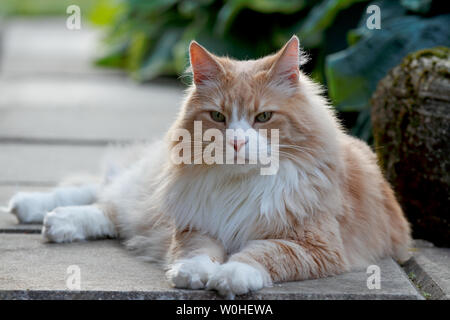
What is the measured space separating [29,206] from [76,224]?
18.3 inches

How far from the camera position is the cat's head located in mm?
2785

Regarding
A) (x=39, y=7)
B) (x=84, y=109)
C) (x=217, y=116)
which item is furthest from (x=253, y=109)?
(x=39, y=7)

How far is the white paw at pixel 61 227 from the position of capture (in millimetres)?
3328

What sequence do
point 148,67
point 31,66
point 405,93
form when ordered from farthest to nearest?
point 31,66 < point 148,67 < point 405,93

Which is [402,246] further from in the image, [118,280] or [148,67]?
[148,67]

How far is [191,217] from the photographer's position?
2984 mm

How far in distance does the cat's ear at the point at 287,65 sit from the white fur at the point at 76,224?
1.19m

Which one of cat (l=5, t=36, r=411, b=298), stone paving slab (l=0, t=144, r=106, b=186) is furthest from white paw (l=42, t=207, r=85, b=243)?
stone paving slab (l=0, t=144, r=106, b=186)

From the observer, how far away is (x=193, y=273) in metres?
2.64

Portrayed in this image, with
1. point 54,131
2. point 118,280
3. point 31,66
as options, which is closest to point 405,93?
point 118,280

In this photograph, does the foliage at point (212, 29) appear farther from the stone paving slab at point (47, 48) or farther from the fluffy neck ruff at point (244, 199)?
the fluffy neck ruff at point (244, 199)

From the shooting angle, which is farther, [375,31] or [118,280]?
[375,31]

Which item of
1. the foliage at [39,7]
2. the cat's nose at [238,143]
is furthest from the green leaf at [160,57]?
the foliage at [39,7]
